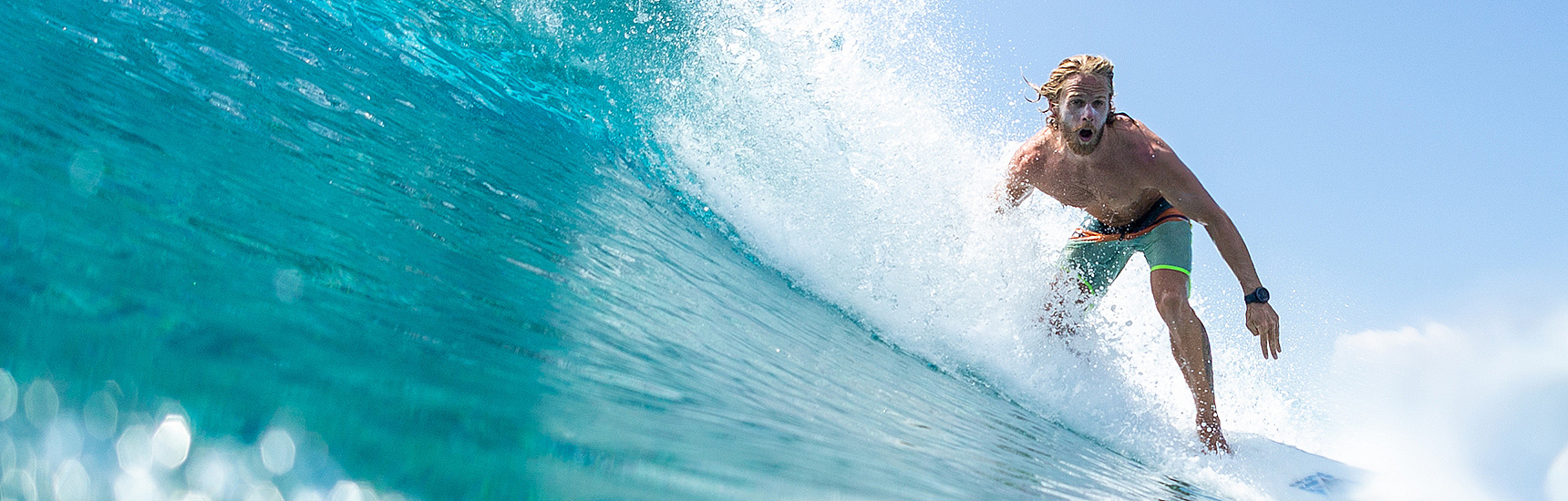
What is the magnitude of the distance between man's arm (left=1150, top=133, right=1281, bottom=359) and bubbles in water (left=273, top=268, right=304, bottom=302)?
3.58 metres

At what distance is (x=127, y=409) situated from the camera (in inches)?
35.5

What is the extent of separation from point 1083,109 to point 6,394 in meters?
4.04

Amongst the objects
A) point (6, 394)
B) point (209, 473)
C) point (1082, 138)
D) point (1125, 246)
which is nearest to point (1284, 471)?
point (1125, 246)

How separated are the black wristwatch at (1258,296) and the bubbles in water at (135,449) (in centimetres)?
404

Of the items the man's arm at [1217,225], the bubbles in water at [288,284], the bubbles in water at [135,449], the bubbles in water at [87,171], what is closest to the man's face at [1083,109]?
the man's arm at [1217,225]

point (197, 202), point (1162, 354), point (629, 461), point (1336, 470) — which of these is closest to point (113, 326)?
point (629, 461)

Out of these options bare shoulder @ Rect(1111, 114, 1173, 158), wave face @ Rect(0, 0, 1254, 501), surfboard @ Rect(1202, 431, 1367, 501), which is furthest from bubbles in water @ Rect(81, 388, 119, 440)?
bare shoulder @ Rect(1111, 114, 1173, 158)

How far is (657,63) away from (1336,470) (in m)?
6.12

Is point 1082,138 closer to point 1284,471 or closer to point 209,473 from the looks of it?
point 1284,471

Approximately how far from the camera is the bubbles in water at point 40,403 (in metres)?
0.83

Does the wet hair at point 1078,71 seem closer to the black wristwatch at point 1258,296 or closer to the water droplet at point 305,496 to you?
the black wristwatch at point 1258,296

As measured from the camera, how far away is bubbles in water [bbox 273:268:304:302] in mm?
1552

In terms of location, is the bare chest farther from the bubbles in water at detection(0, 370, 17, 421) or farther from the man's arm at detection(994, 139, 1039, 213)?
the bubbles in water at detection(0, 370, 17, 421)

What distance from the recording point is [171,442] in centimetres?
86
